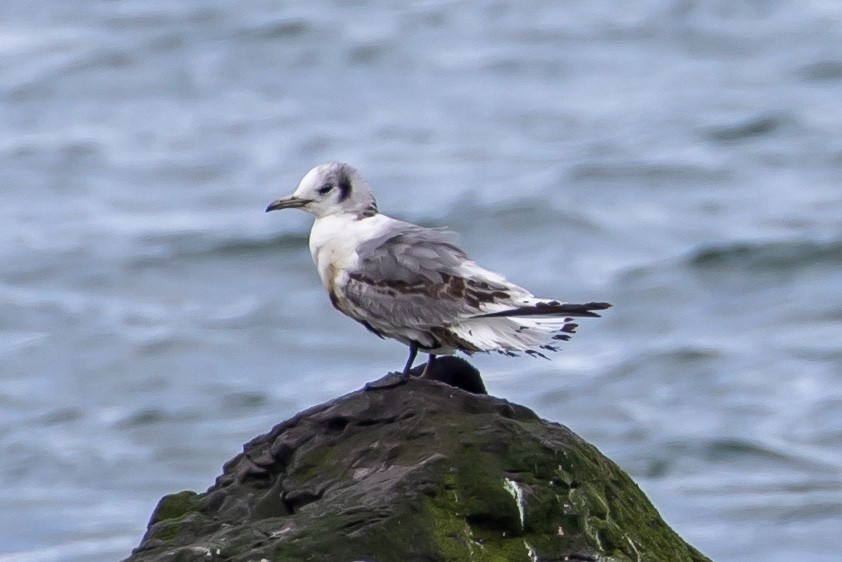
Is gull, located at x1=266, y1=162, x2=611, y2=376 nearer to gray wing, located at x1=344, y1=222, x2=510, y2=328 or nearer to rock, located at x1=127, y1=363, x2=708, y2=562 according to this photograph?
gray wing, located at x1=344, y1=222, x2=510, y2=328

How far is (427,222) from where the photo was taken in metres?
22.0

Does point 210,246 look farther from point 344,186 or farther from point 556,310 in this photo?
point 556,310

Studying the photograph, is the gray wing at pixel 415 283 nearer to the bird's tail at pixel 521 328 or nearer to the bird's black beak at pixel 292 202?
the bird's tail at pixel 521 328

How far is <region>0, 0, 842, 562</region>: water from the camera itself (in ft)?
53.0

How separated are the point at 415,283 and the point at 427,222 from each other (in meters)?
14.4

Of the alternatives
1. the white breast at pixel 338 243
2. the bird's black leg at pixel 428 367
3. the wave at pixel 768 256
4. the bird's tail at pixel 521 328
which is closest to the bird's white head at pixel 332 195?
the white breast at pixel 338 243

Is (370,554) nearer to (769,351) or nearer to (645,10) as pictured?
(769,351)

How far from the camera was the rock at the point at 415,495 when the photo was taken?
6438mm

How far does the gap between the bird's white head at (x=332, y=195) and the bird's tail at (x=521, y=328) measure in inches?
39.3

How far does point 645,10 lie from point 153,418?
16420 mm

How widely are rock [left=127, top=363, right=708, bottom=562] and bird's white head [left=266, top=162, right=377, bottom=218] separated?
113 centimetres

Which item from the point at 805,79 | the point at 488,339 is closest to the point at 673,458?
the point at 488,339

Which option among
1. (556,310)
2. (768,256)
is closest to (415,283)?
(556,310)

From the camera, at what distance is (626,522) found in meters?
6.96
